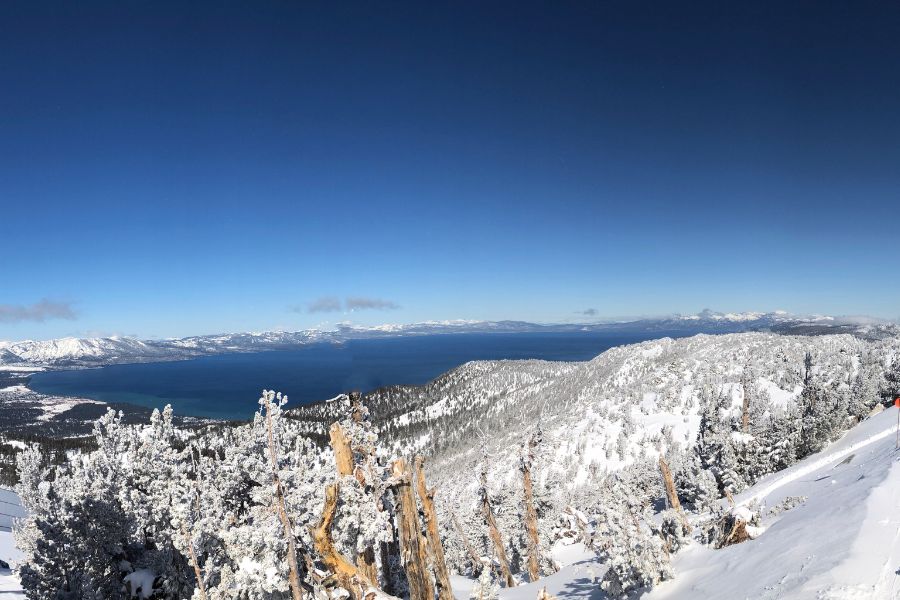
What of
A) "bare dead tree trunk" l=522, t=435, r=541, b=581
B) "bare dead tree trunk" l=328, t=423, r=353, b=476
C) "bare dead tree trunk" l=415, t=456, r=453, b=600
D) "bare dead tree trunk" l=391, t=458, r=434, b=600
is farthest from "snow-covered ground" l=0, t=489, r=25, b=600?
"bare dead tree trunk" l=522, t=435, r=541, b=581

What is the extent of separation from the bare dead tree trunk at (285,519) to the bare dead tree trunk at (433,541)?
156 inches

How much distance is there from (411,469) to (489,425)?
163 m

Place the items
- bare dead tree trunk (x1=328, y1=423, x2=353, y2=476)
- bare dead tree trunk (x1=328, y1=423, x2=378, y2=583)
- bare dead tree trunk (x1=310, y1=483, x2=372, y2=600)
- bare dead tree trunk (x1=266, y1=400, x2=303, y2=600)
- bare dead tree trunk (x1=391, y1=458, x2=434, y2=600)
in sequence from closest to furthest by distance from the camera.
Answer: bare dead tree trunk (x1=310, y1=483, x2=372, y2=600) < bare dead tree trunk (x1=391, y1=458, x2=434, y2=600) < bare dead tree trunk (x1=266, y1=400, x2=303, y2=600) < bare dead tree trunk (x1=328, y1=423, x2=378, y2=583) < bare dead tree trunk (x1=328, y1=423, x2=353, y2=476)

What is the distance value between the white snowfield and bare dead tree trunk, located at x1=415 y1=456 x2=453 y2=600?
6.22 metres

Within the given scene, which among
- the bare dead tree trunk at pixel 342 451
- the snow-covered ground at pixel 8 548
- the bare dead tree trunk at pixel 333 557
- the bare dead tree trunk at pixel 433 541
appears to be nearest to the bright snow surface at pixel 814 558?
the bare dead tree trunk at pixel 433 541

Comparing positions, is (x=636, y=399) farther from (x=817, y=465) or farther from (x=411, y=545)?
(x=411, y=545)

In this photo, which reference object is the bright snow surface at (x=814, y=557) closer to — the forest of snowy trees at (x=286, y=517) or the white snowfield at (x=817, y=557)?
the white snowfield at (x=817, y=557)

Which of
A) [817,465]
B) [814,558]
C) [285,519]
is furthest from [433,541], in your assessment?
[817,465]

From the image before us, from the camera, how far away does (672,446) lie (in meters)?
85.1

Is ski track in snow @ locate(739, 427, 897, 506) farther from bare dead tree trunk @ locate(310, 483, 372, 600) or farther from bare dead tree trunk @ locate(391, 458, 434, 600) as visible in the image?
bare dead tree trunk @ locate(310, 483, 372, 600)

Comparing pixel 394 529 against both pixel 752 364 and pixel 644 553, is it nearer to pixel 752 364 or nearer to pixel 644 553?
pixel 644 553

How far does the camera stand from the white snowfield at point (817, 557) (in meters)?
8.05

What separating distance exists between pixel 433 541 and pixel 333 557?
3243 millimetres

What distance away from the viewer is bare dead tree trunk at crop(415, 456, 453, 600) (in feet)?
36.1
